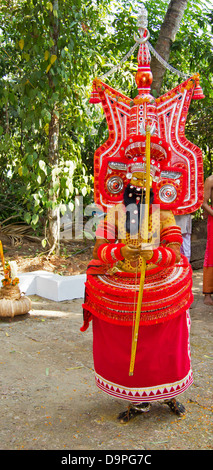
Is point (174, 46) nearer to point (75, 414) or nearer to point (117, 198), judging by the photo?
point (117, 198)

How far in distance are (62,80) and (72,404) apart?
4.26 meters

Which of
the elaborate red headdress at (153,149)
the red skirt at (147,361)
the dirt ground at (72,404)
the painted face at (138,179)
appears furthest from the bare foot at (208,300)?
the painted face at (138,179)

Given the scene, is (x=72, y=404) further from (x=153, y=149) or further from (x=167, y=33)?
(x=167, y=33)

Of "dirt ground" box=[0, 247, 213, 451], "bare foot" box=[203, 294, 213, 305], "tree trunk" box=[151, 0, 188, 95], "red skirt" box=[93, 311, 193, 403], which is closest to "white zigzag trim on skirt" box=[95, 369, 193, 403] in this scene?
"red skirt" box=[93, 311, 193, 403]

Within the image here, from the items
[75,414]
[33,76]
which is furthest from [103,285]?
[33,76]

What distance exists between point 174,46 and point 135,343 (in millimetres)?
5535

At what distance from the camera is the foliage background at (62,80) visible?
539cm

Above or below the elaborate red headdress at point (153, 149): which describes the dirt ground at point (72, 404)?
below

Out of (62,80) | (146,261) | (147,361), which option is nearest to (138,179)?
(146,261)

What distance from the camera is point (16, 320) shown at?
4.76 m

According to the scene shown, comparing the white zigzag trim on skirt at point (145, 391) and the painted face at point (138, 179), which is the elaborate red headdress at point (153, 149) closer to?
the painted face at point (138, 179)

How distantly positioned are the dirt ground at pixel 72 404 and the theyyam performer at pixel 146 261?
156 mm

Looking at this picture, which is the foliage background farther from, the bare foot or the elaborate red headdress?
the elaborate red headdress

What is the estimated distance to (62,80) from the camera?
583 cm
